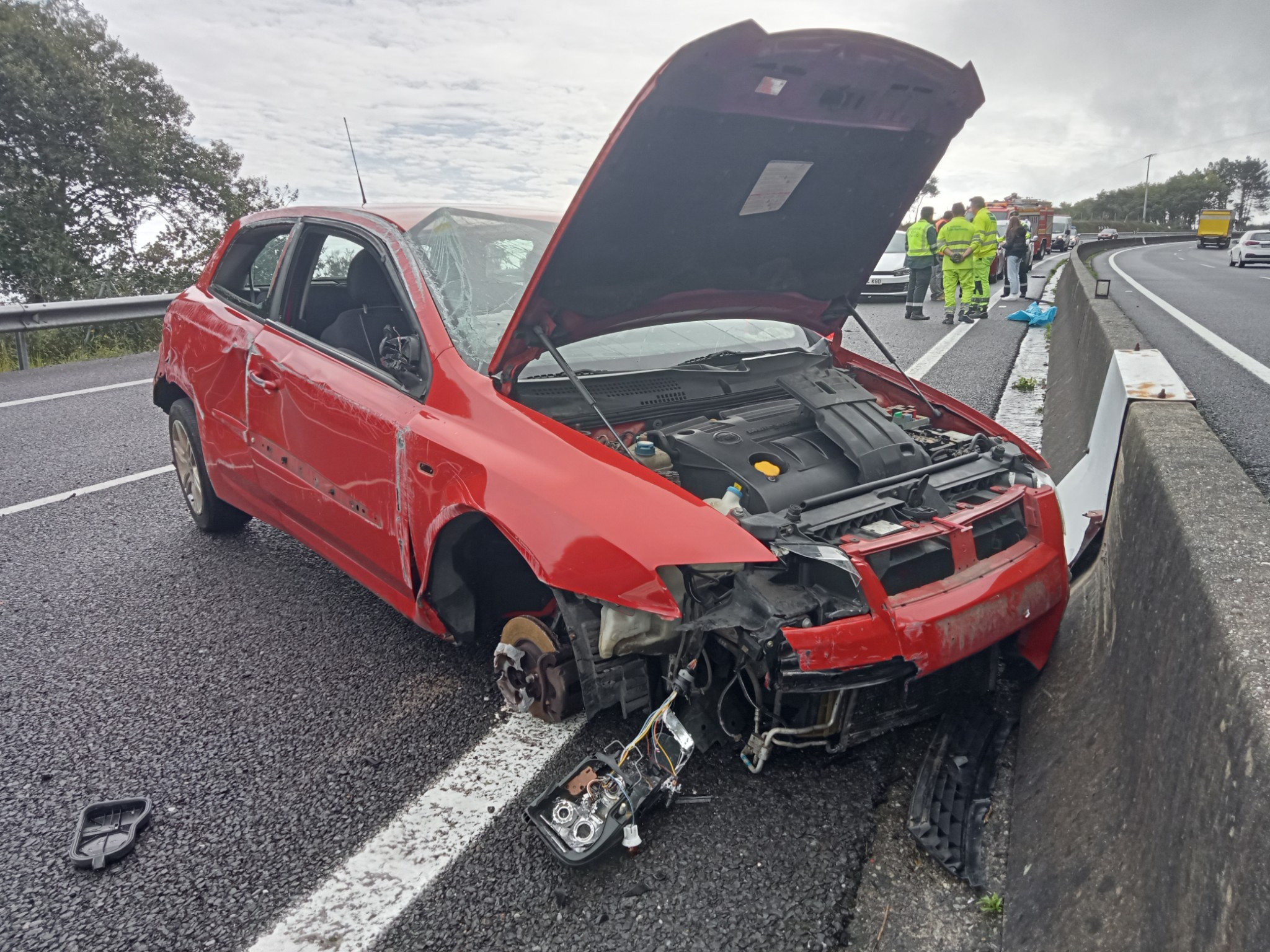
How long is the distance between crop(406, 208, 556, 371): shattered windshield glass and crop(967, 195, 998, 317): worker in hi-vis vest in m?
10.0

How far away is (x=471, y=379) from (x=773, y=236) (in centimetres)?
134

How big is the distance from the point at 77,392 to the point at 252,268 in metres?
5.52

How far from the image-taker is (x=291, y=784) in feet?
8.18

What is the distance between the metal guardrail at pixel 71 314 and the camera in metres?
9.46

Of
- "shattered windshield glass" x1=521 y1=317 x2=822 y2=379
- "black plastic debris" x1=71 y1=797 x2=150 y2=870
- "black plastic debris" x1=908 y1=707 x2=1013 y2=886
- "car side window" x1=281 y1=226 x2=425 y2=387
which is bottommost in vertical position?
"black plastic debris" x1=908 y1=707 x2=1013 y2=886

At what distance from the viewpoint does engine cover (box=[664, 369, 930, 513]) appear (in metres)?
2.73

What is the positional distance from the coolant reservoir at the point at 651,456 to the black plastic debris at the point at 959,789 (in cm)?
119

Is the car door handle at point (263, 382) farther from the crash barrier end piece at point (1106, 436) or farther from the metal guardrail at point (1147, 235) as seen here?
the metal guardrail at point (1147, 235)

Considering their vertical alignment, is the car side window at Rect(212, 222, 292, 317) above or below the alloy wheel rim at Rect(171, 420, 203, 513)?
above

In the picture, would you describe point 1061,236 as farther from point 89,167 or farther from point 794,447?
point 794,447

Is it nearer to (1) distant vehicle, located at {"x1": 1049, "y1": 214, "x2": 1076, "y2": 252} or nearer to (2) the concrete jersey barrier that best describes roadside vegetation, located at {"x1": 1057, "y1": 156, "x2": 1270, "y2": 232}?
(1) distant vehicle, located at {"x1": 1049, "y1": 214, "x2": 1076, "y2": 252}

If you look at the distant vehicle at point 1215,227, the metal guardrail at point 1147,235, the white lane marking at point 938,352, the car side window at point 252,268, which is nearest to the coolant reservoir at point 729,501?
the car side window at point 252,268

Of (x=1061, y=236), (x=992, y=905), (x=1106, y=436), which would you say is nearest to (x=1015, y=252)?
(x=1106, y=436)

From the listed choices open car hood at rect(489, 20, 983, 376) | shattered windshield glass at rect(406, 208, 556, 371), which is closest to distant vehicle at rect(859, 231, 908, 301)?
open car hood at rect(489, 20, 983, 376)
